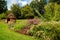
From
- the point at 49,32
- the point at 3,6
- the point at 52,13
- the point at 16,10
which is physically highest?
the point at 49,32

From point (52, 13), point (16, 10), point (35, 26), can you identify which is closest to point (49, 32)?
point (35, 26)

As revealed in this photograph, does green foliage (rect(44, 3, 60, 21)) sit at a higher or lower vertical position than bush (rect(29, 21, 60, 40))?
lower

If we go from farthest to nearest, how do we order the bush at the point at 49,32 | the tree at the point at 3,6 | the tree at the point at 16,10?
1. the tree at the point at 16,10
2. the tree at the point at 3,6
3. the bush at the point at 49,32

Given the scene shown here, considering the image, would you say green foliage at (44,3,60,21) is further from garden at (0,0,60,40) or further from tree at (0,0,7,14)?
tree at (0,0,7,14)

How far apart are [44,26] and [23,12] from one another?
34.8m

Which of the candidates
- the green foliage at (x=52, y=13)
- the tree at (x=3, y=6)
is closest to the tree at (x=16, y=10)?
the tree at (x=3, y=6)

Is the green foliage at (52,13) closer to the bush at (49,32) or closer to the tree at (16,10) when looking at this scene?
the bush at (49,32)

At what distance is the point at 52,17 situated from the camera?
19141mm

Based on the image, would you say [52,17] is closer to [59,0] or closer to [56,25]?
[56,25]

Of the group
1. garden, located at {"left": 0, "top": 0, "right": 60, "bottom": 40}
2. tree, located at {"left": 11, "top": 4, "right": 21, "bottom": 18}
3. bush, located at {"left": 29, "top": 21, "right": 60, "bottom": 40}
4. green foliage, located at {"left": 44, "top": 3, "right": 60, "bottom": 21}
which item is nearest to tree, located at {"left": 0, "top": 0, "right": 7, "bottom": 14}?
garden, located at {"left": 0, "top": 0, "right": 60, "bottom": 40}

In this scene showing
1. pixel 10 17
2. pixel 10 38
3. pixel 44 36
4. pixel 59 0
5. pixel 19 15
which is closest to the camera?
pixel 44 36

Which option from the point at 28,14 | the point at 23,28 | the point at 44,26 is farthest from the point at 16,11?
the point at 44,26

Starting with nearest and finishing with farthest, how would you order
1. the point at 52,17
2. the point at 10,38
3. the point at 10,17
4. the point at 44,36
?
the point at 44,36 < the point at 10,38 < the point at 52,17 < the point at 10,17

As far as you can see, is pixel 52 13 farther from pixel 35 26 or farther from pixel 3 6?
pixel 3 6
